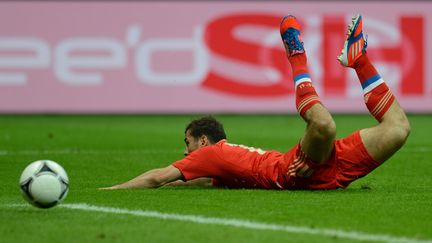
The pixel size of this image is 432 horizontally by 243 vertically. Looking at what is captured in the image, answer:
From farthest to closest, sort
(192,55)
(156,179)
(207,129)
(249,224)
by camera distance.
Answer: (192,55), (207,129), (156,179), (249,224)

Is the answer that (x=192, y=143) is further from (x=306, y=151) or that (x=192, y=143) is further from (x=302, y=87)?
(x=306, y=151)

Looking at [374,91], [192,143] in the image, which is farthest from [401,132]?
[192,143]

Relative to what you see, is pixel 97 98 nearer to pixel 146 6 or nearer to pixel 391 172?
pixel 146 6

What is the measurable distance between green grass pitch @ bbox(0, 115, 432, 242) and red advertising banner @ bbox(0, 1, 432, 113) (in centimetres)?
719

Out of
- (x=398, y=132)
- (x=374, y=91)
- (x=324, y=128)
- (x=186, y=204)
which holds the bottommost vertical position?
(x=186, y=204)

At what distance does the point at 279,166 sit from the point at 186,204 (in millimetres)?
1191

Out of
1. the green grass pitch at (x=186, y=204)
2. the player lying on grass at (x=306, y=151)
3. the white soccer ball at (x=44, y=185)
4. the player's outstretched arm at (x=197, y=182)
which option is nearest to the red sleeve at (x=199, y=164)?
the player lying on grass at (x=306, y=151)

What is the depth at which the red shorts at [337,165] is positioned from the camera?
344 inches

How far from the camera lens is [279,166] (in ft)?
29.4

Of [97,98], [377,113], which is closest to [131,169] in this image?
[377,113]

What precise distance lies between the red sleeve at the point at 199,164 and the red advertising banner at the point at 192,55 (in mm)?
13454

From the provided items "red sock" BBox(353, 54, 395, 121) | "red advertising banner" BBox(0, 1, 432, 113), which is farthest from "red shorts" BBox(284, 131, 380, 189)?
"red advertising banner" BBox(0, 1, 432, 113)

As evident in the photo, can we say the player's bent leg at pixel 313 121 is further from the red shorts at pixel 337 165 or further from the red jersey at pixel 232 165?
the red jersey at pixel 232 165

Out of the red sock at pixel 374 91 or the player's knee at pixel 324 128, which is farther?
the red sock at pixel 374 91
